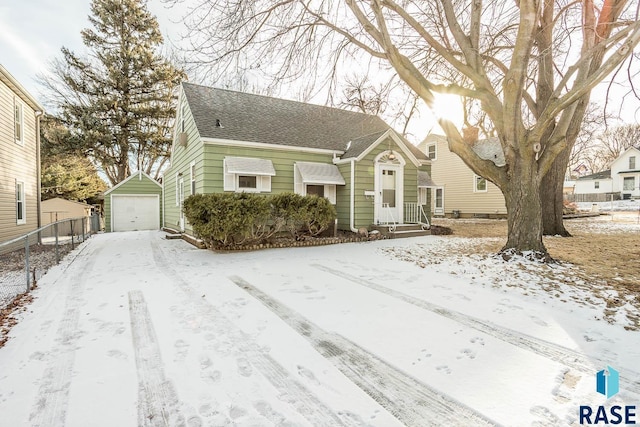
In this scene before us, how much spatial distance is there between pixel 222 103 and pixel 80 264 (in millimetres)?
7789

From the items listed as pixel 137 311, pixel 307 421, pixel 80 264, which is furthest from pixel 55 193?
pixel 307 421

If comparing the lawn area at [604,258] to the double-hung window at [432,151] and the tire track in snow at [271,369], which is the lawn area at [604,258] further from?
the double-hung window at [432,151]

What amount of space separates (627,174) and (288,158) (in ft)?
147

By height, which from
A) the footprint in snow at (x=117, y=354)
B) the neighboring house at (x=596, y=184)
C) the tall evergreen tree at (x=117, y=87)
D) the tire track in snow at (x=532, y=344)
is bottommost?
the footprint in snow at (x=117, y=354)

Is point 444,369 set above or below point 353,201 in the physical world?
below

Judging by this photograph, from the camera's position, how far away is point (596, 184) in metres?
43.0

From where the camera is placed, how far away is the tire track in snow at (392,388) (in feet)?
6.97

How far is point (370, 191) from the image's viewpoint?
486 inches

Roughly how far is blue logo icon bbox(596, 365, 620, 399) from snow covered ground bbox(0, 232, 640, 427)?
0.21 feet

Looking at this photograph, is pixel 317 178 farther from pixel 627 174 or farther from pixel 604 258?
pixel 627 174

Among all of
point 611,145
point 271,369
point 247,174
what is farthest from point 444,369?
point 611,145

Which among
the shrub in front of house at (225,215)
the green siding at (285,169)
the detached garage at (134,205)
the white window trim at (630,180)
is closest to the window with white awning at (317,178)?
the green siding at (285,169)

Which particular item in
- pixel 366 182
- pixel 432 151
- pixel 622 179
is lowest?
pixel 366 182

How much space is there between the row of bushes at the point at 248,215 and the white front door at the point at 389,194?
2.85 m
